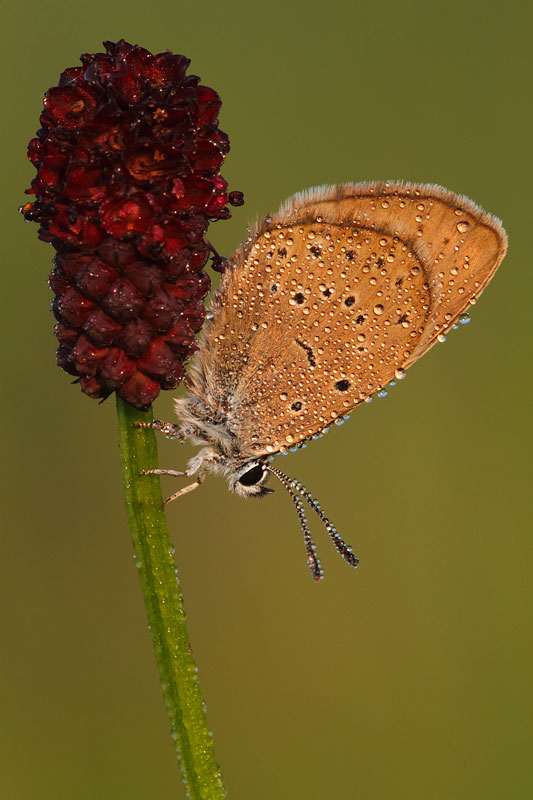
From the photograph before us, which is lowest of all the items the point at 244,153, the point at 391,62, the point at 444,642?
the point at 444,642

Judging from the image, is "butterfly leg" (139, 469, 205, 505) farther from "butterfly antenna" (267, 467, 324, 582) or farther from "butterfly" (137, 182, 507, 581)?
"butterfly antenna" (267, 467, 324, 582)

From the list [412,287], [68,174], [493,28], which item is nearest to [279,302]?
[412,287]

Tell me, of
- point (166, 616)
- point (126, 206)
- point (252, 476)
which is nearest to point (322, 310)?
point (252, 476)

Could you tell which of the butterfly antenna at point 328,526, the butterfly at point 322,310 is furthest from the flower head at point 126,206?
the butterfly antenna at point 328,526

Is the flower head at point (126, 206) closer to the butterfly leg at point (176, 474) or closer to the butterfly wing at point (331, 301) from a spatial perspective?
the butterfly leg at point (176, 474)

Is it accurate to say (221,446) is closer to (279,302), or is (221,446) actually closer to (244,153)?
(279,302)

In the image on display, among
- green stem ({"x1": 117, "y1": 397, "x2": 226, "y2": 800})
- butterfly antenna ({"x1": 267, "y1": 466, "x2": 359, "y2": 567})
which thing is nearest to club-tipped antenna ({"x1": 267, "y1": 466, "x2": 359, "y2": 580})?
butterfly antenna ({"x1": 267, "y1": 466, "x2": 359, "y2": 567})
